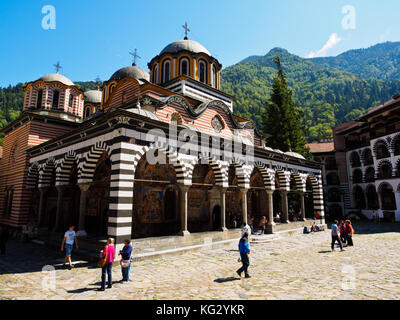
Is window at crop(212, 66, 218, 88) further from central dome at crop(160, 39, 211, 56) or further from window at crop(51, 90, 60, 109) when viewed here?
window at crop(51, 90, 60, 109)

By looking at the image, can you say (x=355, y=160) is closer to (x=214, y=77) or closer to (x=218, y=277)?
(x=214, y=77)

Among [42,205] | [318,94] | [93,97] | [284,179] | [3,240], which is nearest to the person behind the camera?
[3,240]

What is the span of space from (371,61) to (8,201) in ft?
729

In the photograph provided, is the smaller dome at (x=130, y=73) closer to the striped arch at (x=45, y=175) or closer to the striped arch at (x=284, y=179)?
the striped arch at (x=45, y=175)

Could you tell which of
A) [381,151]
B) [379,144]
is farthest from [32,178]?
[381,151]

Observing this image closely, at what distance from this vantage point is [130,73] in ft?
70.1

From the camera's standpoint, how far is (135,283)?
20.9ft

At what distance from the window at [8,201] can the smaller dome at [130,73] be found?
37.4 feet

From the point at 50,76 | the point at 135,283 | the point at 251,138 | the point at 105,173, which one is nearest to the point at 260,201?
the point at 251,138

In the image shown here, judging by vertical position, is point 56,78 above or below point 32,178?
above

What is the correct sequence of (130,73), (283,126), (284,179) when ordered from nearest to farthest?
1. (284,179)
2. (130,73)
3. (283,126)

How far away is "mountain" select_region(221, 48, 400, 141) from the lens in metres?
71.3

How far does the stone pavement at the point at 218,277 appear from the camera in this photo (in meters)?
5.53

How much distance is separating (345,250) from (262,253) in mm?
3902
